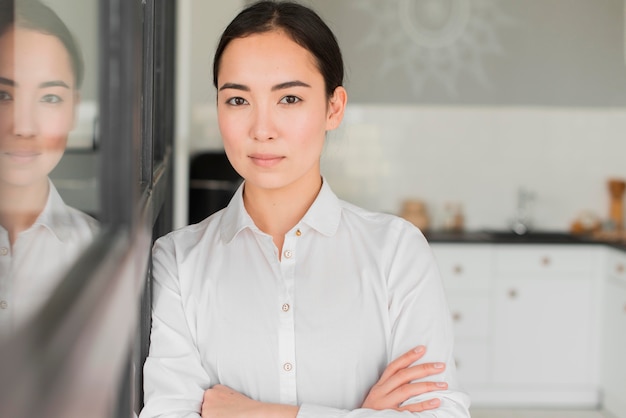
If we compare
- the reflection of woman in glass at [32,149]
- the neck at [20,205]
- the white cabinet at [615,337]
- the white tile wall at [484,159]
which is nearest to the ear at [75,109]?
the reflection of woman in glass at [32,149]

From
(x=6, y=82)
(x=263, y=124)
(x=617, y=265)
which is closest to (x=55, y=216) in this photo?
(x=6, y=82)

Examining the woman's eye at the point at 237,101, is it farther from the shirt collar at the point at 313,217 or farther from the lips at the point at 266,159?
the shirt collar at the point at 313,217

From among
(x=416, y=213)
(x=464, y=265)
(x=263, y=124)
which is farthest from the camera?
(x=416, y=213)

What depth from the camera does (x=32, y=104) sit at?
2.20 ft

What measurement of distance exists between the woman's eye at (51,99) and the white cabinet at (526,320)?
4483mm

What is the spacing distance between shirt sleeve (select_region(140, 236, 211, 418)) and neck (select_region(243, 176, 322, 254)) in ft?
0.68

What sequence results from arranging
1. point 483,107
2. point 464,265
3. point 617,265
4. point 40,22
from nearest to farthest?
point 40,22 → point 617,265 → point 464,265 → point 483,107

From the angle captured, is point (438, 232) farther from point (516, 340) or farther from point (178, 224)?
point (178, 224)

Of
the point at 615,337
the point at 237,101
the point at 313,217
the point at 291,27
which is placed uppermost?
the point at 291,27

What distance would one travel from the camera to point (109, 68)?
1.01 m

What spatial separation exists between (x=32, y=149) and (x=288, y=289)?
114cm

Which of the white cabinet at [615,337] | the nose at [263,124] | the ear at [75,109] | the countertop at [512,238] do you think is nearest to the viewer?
the ear at [75,109]

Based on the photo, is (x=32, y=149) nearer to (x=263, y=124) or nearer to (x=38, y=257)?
(x=38, y=257)

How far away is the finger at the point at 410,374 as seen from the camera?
66.1 inches
